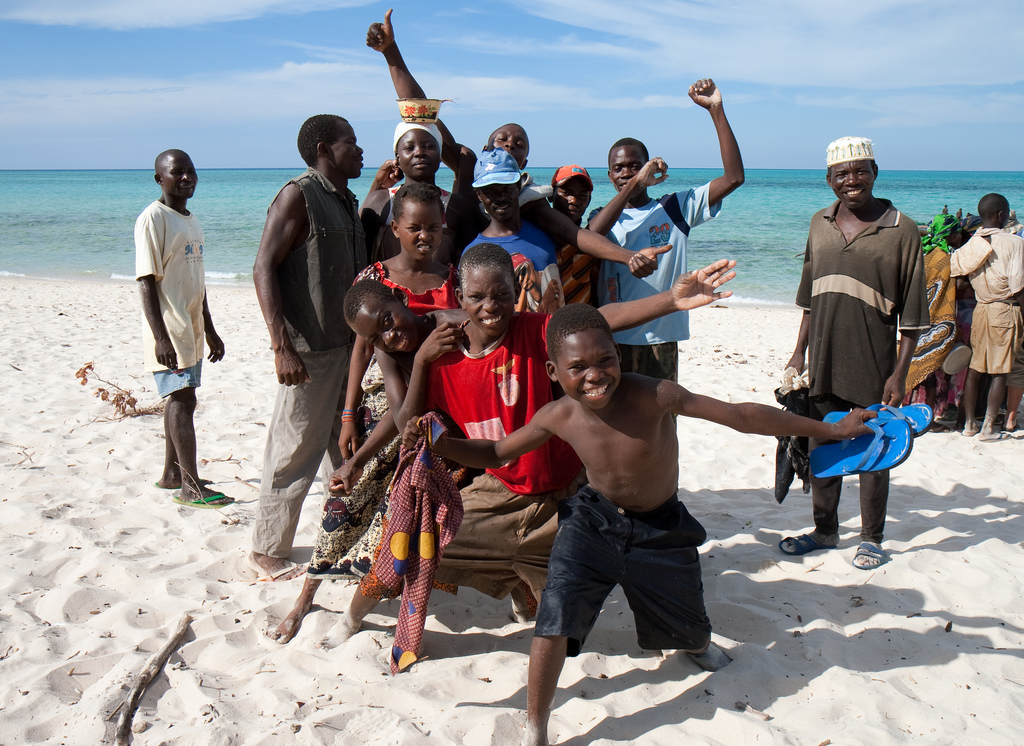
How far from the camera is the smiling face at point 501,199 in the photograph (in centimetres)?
335

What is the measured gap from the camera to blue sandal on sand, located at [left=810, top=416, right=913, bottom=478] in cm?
305

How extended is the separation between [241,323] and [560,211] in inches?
331

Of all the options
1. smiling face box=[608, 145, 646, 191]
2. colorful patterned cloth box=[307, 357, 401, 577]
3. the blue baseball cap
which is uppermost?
smiling face box=[608, 145, 646, 191]

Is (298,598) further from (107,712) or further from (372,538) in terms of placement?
(107,712)

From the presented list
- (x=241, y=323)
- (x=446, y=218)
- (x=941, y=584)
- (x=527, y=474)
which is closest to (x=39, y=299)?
(x=241, y=323)

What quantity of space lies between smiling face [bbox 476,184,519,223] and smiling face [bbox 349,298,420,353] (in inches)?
27.9

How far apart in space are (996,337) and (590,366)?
17.9 feet

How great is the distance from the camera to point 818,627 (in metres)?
3.24

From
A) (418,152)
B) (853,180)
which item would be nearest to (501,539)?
(418,152)

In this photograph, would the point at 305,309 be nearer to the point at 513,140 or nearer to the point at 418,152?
the point at 418,152

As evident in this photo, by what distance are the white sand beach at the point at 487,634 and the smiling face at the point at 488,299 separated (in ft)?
4.44

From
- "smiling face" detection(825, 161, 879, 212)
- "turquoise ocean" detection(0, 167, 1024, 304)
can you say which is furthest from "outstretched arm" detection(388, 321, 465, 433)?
"turquoise ocean" detection(0, 167, 1024, 304)

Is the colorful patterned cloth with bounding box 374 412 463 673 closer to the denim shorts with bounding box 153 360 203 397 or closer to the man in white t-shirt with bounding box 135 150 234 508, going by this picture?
the man in white t-shirt with bounding box 135 150 234 508

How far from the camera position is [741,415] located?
8.36 feet
